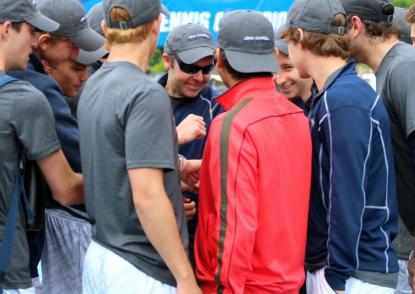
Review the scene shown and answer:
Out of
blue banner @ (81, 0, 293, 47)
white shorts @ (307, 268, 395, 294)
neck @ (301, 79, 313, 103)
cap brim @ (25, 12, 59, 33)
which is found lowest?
blue banner @ (81, 0, 293, 47)

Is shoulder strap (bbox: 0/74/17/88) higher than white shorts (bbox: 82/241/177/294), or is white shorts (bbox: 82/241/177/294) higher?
shoulder strap (bbox: 0/74/17/88)

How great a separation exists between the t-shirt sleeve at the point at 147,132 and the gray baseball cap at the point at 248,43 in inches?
17.6

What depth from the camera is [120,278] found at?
2793 millimetres

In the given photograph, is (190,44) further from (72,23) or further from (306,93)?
(306,93)

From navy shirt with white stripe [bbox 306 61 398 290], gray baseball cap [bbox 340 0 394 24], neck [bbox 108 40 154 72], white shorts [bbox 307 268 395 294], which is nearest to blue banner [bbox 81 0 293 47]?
gray baseball cap [bbox 340 0 394 24]

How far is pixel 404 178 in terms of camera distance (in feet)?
11.6

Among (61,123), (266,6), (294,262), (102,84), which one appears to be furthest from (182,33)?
(266,6)

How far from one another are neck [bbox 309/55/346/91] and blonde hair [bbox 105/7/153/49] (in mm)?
810

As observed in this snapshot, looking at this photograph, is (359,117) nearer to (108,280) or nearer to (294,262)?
(294,262)

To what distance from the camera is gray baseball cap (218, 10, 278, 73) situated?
2947 millimetres

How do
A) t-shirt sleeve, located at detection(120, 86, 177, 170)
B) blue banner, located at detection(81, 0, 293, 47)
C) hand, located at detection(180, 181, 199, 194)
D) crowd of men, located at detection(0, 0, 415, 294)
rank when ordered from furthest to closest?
blue banner, located at detection(81, 0, 293, 47) → hand, located at detection(180, 181, 199, 194) → crowd of men, located at detection(0, 0, 415, 294) → t-shirt sleeve, located at detection(120, 86, 177, 170)

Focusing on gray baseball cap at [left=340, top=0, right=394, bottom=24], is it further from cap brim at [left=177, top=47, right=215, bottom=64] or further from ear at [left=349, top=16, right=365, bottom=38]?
cap brim at [left=177, top=47, right=215, bottom=64]

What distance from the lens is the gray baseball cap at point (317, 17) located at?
3154 mm

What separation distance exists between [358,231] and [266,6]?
13.3 feet
